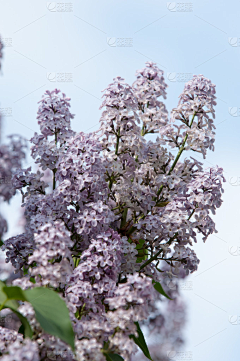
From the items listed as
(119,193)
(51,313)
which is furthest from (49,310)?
(119,193)

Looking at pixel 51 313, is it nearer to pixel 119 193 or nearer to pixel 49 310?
pixel 49 310

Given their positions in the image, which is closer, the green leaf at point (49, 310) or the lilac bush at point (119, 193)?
the green leaf at point (49, 310)

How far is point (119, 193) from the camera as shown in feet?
4.53

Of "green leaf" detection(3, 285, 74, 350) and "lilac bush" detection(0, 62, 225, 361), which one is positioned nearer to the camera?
"green leaf" detection(3, 285, 74, 350)

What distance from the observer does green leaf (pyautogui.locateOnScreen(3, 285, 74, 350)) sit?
35.3 inches

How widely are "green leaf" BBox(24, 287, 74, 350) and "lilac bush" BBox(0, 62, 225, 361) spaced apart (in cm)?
6

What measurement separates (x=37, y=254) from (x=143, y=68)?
0.85m

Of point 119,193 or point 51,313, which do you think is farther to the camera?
point 119,193

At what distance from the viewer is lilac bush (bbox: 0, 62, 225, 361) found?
1151 mm

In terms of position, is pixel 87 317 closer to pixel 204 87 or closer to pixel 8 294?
pixel 8 294

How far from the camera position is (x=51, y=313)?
94 cm

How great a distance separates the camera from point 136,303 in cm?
Answer: 99

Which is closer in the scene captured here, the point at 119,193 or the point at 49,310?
the point at 49,310

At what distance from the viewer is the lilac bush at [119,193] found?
1.15 metres
